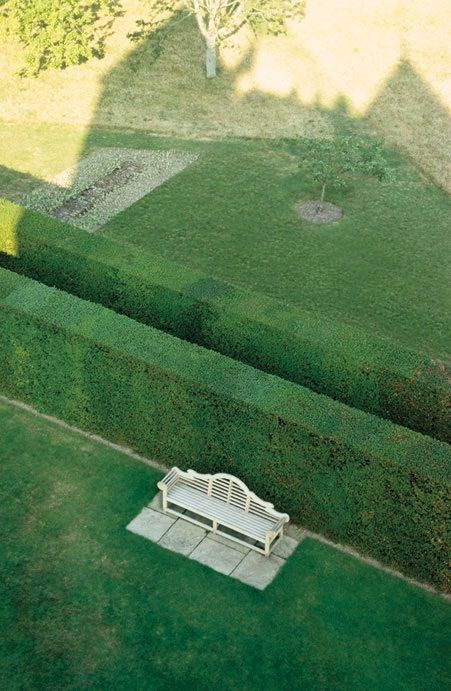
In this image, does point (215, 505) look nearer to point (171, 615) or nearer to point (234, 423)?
point (234, 423)

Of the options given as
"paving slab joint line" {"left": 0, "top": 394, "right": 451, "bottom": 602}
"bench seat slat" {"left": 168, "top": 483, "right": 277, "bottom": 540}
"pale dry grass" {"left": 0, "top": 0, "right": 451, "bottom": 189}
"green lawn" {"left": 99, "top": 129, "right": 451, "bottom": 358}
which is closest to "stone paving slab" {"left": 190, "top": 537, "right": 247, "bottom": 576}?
"bench seat slat" {"left": 168, "top": 483, "right": 277, "bottom": 540}

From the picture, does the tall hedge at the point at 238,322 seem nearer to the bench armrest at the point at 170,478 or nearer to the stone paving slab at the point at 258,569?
the bench armrest at the point at 170,478

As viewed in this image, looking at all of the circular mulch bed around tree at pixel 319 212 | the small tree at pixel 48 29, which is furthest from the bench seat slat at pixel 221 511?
the small tree at pixel 48 29

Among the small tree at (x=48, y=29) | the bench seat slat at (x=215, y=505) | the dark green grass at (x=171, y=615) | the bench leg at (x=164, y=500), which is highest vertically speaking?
the small tree at (x=48, y=29)

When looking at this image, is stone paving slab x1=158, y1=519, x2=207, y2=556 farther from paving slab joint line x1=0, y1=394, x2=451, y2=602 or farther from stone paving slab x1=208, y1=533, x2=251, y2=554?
paving slab joint line x1=0, y1=394, x2=451, y2=602

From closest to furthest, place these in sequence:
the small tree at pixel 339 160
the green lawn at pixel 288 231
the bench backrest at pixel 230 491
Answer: the bench backrest at pixel 230 491, the green lawn at pixel 288 231, the small tree at pixel 339 160

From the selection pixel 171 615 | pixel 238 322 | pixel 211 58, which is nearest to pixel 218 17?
pixel 211 58
